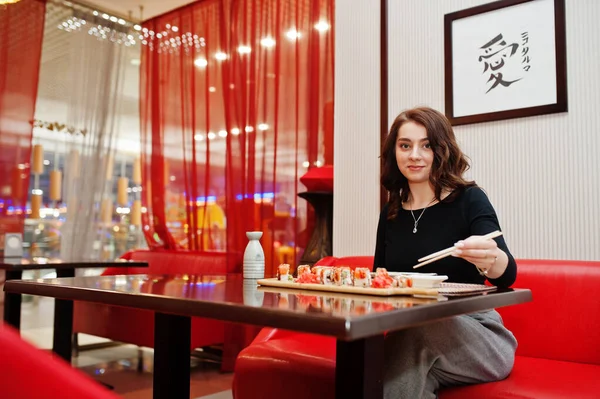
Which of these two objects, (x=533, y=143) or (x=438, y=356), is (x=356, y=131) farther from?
(x=438, y=356)

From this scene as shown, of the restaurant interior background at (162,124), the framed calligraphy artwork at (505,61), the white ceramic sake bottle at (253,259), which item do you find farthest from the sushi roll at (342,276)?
the restaurant interior background at (162,124)

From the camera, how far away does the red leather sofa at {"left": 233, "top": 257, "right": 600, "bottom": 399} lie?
1.79 meters

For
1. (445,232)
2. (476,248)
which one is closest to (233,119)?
(445,232)

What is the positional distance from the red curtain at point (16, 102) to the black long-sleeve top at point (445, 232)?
350 centimetres

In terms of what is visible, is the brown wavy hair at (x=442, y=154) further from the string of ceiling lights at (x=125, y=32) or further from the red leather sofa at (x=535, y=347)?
the string of ceiling lights at (x=125, y=32)

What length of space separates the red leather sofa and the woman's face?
0.60 m

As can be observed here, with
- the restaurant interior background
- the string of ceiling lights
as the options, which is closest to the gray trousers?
the restaurant interior background

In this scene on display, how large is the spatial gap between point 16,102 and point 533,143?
3.82 meters

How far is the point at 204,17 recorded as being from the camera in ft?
14.9

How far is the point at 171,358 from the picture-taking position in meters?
1.63

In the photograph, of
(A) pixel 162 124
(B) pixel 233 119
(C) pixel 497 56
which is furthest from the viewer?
(A) pixel 162 124

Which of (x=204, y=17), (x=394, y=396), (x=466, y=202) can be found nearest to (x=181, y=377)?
(x=394, y=396)

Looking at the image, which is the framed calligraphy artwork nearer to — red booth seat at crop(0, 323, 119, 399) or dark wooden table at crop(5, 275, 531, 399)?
dark wooden table at crop(5, 275, 531, 399)

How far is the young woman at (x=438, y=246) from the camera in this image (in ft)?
4.60
